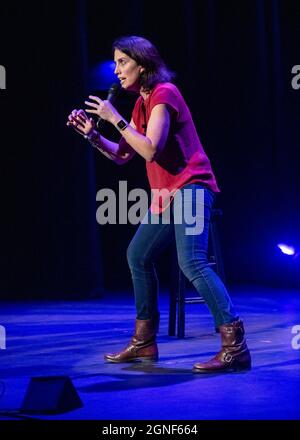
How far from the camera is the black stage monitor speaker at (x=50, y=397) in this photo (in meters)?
2.90

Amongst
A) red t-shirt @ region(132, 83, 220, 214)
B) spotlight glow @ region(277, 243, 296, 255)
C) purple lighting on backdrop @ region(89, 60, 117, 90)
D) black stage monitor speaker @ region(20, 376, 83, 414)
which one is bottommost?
black stage monitor speaker @ region(20, 376, 83, 414)

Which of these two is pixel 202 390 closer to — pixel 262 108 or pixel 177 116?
pixel 177 116

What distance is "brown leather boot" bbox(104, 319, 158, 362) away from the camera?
4043 mm

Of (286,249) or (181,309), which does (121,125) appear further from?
(286,249)

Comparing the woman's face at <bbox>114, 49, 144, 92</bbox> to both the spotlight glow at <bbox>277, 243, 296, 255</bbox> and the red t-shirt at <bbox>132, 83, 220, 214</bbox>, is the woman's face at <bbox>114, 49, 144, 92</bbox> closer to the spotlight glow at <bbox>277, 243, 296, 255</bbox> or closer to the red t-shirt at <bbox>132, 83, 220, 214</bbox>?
the red t-shirt at <bbox>132, 83, 220, 214</bbox>

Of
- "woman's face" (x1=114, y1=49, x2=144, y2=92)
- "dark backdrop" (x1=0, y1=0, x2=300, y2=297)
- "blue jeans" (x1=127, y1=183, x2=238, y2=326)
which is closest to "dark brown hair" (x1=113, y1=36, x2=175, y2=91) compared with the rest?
Result: "woman's face" (x1=114, y1=49, x2=144, y2=92)

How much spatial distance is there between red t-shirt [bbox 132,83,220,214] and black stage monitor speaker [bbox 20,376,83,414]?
111 cm

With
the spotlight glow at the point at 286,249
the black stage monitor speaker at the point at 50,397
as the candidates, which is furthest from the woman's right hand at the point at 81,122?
the spotlight glow at the point at 286,249

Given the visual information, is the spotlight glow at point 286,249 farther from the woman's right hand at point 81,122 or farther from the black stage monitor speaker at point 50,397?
the black stage monitor speaker at point 50,397

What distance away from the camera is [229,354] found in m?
3.71

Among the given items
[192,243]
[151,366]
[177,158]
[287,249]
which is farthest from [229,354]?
[287,249]

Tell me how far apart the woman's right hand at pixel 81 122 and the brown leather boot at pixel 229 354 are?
3.51ft
